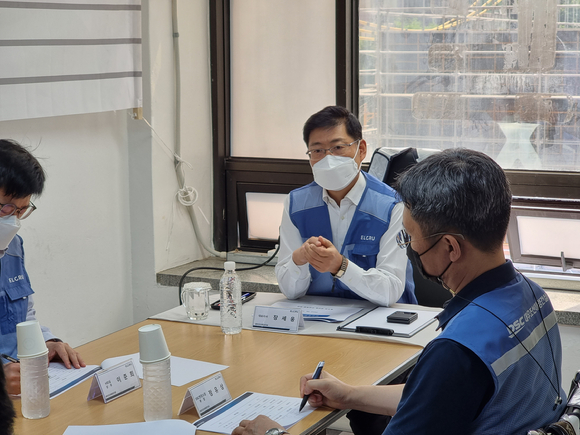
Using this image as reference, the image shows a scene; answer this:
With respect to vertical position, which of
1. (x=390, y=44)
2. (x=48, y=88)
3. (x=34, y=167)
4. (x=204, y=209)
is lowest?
(x=204, y=209)

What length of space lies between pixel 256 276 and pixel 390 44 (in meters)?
1.30

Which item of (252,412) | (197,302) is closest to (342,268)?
(197,302)

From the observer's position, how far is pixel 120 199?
3.31 metres

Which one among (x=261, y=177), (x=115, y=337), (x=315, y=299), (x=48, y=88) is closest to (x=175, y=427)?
(x=115, y=337)

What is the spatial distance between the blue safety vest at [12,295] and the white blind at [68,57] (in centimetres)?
79

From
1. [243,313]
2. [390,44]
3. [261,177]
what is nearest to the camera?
[243,313]

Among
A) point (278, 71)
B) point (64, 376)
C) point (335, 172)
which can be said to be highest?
point (278, 71)

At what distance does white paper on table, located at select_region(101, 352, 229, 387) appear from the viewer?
1.68 meters

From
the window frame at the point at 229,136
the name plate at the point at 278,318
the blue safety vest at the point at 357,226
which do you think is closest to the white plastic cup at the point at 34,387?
the name plate at the point at 278,318

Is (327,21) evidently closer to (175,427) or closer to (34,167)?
(34,167)

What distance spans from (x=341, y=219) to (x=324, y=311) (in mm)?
418

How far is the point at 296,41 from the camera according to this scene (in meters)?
3.41

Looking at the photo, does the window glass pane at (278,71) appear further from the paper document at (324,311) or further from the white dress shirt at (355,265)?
the paper document at (324,311)

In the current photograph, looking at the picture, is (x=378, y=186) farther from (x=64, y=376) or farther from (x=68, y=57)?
(x=68, y=57)
